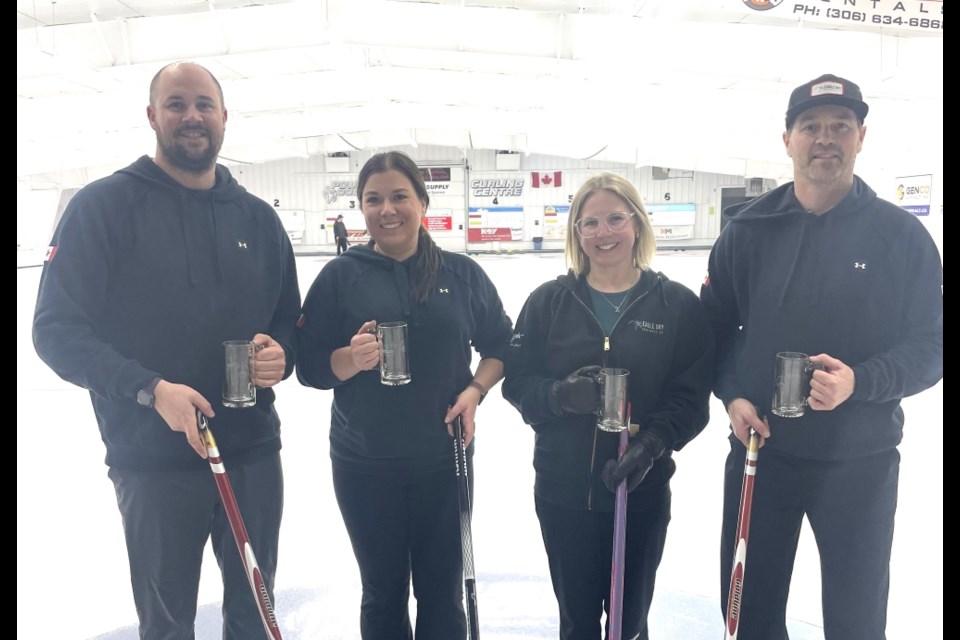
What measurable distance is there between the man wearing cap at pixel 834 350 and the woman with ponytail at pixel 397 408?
0.83 metres

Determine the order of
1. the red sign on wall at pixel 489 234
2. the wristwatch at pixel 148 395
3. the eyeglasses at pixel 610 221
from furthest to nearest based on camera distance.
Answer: the red sign on wall at pixel 489 234 → the eyeglasses at pixel 610 221 → the wristwatch at pixel 148 395

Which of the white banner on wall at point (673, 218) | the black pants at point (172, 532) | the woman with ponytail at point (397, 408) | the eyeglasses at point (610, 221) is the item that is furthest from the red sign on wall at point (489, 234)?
the black pants at point (172, 532)

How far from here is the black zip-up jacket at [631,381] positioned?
5.97 ft

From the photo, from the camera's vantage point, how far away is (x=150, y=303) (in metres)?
1.77

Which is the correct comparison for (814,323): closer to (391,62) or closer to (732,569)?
(732,569)

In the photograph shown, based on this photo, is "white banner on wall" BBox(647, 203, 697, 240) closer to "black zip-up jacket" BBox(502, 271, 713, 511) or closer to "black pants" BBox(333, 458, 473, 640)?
"black zip-up jacket" BBox(502, 271, 713, 511)

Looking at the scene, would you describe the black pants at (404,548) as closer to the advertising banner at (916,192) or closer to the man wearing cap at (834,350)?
the man wearing cap at (834,350)

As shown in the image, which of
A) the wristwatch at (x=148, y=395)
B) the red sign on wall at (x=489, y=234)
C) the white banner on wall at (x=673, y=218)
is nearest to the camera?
the wristwatch at (x=148, y=395)

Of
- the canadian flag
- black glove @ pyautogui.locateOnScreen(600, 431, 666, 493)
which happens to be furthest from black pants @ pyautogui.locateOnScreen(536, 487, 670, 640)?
the canadian flag

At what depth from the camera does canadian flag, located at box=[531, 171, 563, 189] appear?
2355 cm

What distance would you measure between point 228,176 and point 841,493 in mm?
1936

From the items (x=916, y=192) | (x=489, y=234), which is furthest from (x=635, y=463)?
(x=489, y=234)

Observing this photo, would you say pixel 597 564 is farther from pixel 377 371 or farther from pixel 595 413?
pixel 377 371

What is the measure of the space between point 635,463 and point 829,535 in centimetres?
60
